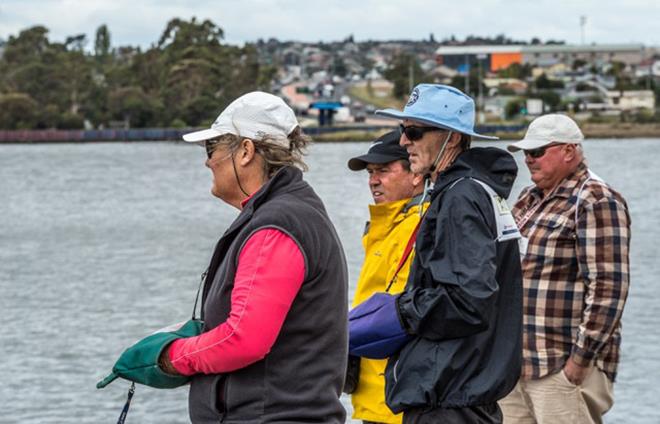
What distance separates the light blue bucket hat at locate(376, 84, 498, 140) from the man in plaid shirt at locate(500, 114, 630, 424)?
128 centimetres

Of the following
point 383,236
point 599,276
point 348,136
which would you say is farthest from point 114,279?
point 348,136

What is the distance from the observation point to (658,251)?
1239 inches

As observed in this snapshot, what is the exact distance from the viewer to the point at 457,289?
469cm

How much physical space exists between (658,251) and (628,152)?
76337 millimetres

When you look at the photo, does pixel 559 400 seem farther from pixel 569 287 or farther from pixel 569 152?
pixel 569 152

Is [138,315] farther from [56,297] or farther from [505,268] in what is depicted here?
[505,268]

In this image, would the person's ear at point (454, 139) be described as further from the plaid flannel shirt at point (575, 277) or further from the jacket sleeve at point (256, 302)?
the plaid flannel shirt at point (575, 277)

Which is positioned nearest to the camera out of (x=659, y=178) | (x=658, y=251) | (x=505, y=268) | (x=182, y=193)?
(x=505, y=268)

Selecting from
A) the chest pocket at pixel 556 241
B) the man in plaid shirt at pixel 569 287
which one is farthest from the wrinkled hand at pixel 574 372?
the chest pocket at pixel 556 241

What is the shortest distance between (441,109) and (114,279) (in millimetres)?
22582

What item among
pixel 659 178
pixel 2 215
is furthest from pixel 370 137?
pixel 2 215

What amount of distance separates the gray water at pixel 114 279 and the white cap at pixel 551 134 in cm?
590

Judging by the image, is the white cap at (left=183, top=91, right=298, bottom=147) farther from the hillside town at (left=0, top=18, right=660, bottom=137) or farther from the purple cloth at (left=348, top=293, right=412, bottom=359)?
the hillside town at (left=0, top=18, right=660, bottom=137)

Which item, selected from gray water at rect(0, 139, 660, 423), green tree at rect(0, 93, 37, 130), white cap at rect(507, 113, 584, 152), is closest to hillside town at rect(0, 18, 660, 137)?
green tree at rect(0, 93, 37, 130)
